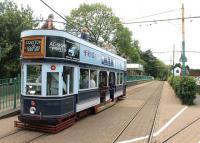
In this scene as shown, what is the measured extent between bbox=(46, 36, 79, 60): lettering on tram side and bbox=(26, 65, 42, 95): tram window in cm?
66

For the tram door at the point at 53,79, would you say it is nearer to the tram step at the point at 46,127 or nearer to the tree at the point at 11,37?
the tram step at the point at 46,127

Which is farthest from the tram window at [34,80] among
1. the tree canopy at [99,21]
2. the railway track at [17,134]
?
the tree canopy at [99,21]

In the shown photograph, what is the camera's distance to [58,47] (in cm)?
1131

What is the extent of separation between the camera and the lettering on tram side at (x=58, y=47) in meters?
11.1

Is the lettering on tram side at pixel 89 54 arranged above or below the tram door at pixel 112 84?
above

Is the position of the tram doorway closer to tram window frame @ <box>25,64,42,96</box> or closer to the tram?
the tram

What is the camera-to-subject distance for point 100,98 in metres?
17.0

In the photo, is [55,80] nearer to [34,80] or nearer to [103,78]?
[34,80]

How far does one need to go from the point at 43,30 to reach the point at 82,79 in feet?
10.4

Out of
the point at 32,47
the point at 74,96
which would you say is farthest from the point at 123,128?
the point at 32,47

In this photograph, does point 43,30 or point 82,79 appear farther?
point 82,79

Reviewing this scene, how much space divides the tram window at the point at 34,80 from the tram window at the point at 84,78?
2.35 m

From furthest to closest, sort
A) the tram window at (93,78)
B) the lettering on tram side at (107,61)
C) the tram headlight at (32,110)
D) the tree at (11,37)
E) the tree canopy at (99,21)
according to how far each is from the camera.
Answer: the tree canopy at (99,21) < the tree at (11,37) < the lettering on tram side at (107,61) < the tram window at (93,78) < the tram headlight at (32,110)

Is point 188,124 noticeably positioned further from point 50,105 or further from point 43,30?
point 43,30
